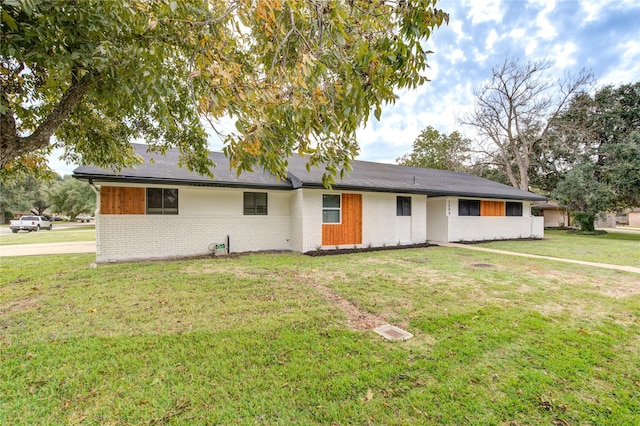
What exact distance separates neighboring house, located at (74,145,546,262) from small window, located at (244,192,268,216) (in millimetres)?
38

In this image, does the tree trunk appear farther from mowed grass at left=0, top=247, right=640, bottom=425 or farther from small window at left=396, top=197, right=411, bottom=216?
small window at left=396, top=197, right=411, bottom=216

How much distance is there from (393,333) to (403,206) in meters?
9.49

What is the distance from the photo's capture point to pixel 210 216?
9938 millimetres

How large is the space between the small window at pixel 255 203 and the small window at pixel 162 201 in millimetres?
2424

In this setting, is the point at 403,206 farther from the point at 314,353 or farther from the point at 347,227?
the point at 314,353

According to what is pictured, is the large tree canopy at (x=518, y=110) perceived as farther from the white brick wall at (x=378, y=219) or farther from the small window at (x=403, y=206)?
the white brick wall at (x=378, y=219)

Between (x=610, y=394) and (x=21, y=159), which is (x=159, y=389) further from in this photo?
(x=21, y=159)

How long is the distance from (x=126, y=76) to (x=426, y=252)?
10.1m

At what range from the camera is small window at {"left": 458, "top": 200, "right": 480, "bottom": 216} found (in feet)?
45.7

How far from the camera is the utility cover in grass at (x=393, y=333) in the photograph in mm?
3434

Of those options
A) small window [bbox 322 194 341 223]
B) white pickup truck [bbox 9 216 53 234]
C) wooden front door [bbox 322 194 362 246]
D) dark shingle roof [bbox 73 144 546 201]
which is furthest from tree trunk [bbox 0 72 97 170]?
white pickup truck [bbox 9 216 53 234]

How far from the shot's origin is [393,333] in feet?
11.8

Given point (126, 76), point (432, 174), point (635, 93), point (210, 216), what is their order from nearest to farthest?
point (126, 76) < point (210, 216) < point (432, 174) < point (635, 93)

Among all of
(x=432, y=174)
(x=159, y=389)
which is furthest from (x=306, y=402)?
(x=432, y=174)
